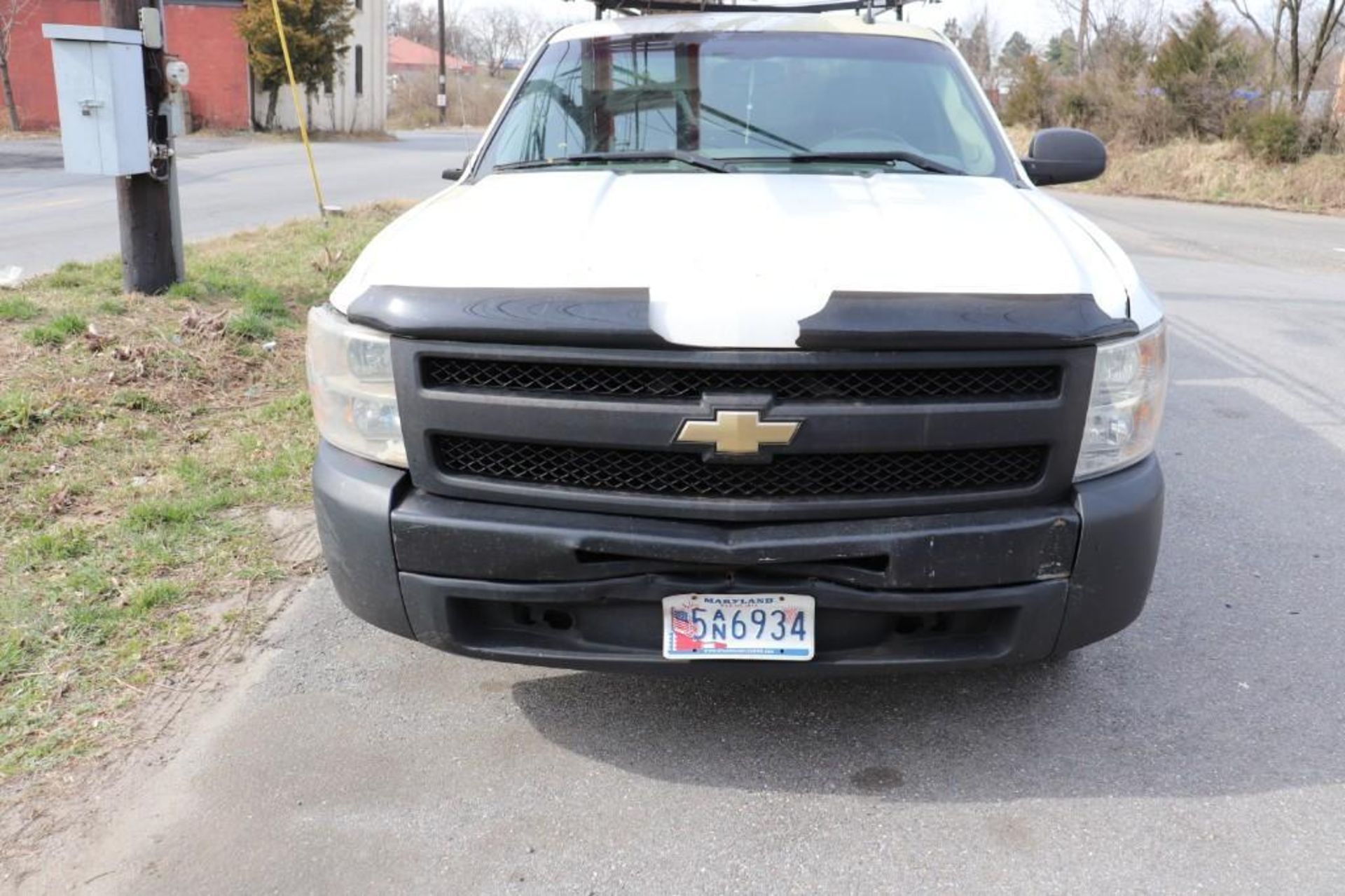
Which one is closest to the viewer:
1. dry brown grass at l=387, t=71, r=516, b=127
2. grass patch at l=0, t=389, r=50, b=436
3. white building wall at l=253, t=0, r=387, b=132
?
grass patch at l=0, t=389, r=50, b=436

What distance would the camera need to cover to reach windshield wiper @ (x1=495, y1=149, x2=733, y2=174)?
378cm

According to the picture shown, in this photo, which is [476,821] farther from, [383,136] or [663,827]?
[383,136]

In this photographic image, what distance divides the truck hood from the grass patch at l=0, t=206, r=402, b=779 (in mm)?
1398

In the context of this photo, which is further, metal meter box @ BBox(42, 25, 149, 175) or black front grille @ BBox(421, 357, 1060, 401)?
metal meter box @ BBox(42, 25, 149, 175)

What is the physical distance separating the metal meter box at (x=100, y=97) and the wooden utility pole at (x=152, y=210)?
20cm

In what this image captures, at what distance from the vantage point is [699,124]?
4109 mm

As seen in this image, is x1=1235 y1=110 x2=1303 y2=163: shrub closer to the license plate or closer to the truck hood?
the truck hood

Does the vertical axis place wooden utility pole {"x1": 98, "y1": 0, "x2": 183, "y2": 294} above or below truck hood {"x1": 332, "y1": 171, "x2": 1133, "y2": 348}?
below

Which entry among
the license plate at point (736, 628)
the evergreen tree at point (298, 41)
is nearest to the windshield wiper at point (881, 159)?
the license plate at point (736, 628)

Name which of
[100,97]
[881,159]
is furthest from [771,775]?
[100,97]

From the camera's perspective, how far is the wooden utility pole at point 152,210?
7.40m

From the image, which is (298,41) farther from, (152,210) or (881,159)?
(881,159)

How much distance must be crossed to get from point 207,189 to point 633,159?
54.4ft

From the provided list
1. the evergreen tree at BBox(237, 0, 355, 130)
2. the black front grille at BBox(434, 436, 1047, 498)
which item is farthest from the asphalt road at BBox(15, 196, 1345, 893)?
the evergreen tree at BBox(237, 0, 355, 130)
